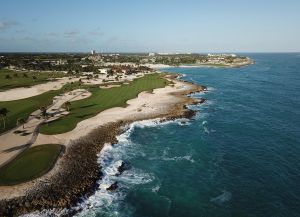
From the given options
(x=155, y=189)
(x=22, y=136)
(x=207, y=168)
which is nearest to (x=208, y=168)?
(x=207, y=168)

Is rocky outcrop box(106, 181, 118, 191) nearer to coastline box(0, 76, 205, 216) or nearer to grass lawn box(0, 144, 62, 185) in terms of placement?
coastline box(0, 76, 205, 216)

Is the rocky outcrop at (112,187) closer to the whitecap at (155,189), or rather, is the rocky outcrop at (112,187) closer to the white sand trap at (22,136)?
the whitecap at (155,189)

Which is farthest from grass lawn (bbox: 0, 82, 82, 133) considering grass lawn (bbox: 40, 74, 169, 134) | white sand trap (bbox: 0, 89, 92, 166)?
grass lawn (bbox: 40, 74, 169, 134)

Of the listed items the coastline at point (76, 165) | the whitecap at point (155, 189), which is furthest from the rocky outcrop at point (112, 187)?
the whitecap at point (155, 189)

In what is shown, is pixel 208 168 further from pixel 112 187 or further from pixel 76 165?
pixel 76 165

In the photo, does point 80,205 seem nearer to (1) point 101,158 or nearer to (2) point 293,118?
(1) point 101,158

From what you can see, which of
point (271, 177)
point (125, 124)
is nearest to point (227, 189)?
point (271, 177)
